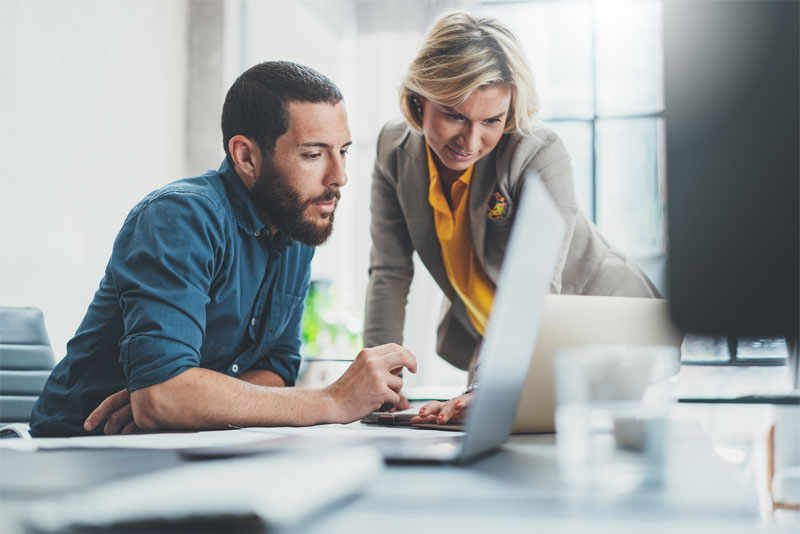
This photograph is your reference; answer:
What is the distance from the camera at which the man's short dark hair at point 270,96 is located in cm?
137

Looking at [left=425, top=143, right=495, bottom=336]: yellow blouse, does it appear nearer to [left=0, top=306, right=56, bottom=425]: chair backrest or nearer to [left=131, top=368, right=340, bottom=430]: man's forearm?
[left=131, top=368, right=340, bottom=430]: man's forearm

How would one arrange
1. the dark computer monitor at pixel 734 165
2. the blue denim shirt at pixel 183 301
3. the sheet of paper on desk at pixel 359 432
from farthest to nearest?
1. the blue denim shirt at pixel 183 301
2. the sheet of paper on desk at pixel 359 432
3. the dark computer monitor at pixel 734 165

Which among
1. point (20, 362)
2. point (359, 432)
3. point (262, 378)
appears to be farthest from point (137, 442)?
point (20, 362)

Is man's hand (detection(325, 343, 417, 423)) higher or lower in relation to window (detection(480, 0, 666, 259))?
lower

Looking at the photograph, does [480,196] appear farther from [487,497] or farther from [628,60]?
[628,60]

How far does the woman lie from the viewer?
1.53 m

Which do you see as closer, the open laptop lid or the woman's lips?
the open laptop lid

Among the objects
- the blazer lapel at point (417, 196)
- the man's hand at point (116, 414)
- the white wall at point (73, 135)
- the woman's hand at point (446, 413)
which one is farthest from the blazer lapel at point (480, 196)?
the white wall at point (73, 135)

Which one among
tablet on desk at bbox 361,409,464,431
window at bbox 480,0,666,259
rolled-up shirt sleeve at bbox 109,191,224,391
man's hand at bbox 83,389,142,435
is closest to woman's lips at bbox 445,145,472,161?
rolled-up shirt sleeve at bbox 109,191,224,391

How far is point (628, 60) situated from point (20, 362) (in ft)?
12.7

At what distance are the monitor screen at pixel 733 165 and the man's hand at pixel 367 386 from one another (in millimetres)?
627

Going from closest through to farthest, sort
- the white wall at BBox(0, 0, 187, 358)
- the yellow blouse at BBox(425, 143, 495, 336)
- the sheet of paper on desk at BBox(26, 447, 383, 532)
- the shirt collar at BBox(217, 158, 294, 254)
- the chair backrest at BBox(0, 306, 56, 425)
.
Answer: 1. the sheet of paper on desk at BBox(26, 447, 383, 532)
2. the shirt collar at BBox(217, 158, 294, 254)
3. the yellow blouse at BBox(425, 143, 495, 336)
4. the chair backrest at BBox(0, 306, 56, 425)
5. the white wall at BBox(0, 0, 187, 358)

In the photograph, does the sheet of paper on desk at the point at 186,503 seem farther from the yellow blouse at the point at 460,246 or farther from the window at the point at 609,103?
the window at the point at 609,103

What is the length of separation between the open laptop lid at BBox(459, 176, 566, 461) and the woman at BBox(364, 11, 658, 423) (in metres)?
0.89
